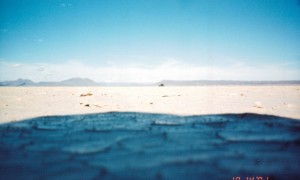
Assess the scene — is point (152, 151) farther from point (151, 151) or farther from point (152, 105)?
point (152, 105)

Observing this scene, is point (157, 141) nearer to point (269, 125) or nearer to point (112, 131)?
point (112, 131)

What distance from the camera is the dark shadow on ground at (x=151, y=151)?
1159mm

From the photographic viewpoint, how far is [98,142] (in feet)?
5.55

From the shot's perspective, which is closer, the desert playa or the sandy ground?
the desert playa

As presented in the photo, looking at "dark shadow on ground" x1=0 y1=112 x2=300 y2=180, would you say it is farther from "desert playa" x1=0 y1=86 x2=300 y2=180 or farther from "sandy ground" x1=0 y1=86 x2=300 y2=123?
"sandy ground" x1=0 y1=86 x2=300 y2=123

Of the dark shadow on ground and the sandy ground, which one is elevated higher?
the sandy ground

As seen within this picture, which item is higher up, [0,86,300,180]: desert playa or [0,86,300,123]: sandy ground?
[0,86,300,123]: sandy ground

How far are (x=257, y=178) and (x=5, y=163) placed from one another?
1342 millimetres

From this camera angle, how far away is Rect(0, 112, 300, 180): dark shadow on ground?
1.16m

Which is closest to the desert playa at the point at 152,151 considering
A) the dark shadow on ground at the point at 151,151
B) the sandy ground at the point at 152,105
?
the dark shadow on ground at the point at 151,151

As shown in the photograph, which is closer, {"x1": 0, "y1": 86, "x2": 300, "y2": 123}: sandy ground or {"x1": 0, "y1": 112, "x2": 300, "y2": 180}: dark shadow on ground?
{"x1": 0, "y1": 112, "x2": 300, "y2": 180}: dark shadow on ground

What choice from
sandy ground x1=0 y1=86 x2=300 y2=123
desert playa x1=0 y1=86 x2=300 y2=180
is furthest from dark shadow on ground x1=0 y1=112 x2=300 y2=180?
sandy ground x1=0 y1=86 x2=300 y2=123

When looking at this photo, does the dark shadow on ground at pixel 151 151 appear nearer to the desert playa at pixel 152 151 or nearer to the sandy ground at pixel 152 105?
the desert playa at pixel 152 151

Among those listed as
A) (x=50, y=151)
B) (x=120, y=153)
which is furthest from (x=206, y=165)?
(x=50, y=151)
